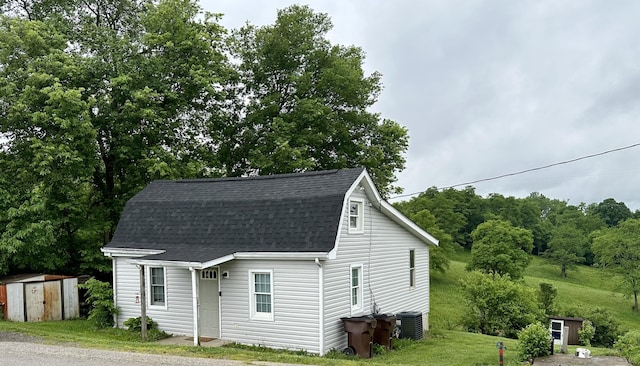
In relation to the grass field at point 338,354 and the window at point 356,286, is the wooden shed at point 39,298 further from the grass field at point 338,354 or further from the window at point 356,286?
the window at point 356,286

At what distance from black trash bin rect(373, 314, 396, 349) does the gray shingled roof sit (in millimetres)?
3093

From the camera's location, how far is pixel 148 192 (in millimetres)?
19656

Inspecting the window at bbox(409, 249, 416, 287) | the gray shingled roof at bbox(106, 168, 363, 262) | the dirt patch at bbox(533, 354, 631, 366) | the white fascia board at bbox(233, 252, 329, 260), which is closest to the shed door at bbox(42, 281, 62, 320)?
the gray shingled roof at bbox(106, 168, 363, 262)

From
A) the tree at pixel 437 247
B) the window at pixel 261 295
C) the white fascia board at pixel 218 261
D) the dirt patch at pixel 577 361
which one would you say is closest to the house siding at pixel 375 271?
the window at pixel 261 295

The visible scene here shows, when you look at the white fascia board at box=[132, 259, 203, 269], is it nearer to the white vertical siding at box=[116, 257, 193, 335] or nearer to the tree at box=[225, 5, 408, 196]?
the white vertical siding at box=[116, 257, 193, 335]

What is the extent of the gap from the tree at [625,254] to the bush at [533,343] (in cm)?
3707

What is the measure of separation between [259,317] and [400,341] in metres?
4.64

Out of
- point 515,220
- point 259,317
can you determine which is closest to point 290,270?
point 259,317

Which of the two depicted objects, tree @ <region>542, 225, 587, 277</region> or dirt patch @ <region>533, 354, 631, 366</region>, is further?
tree @ <region>542, 225, 587, 277</region>

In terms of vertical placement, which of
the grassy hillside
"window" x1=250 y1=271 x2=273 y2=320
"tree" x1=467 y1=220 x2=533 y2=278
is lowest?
the grassy hillside

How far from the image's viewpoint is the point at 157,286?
17500 mm

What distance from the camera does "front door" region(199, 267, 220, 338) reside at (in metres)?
16.2

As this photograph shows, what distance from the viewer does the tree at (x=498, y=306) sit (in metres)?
22.7

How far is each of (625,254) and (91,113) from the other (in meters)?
45.1
